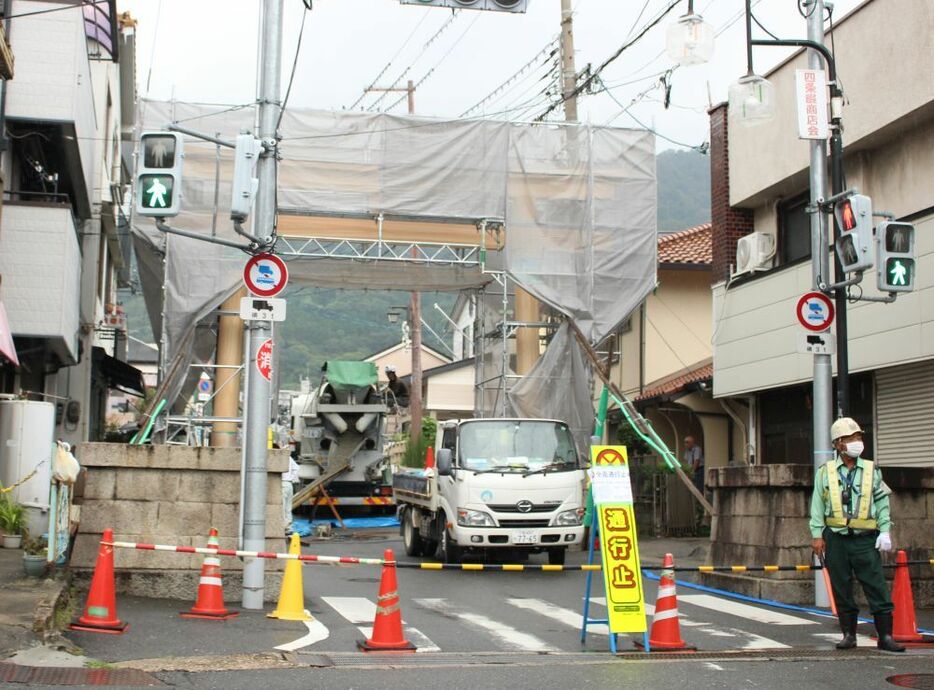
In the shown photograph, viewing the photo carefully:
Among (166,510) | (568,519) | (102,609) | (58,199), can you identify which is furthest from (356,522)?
(102,609)

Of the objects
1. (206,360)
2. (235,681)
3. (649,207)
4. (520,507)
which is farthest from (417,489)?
(235,681)

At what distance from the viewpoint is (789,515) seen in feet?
45.3

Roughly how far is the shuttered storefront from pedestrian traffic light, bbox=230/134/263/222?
1047 centimetres

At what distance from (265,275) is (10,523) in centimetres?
569

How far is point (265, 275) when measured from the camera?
12.7 meters

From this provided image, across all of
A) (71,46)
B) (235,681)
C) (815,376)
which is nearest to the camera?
(235,681)

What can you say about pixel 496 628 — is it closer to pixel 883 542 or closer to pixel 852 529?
pixel 852 529

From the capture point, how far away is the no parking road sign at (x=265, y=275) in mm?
12609

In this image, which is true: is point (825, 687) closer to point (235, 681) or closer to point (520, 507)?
point (235, 681)

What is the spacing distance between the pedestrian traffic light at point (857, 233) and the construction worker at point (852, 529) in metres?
3.19

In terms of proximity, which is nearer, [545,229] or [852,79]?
[852,79]

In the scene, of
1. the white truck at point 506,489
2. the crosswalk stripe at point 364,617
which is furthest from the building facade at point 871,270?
the crosswalk stripe at point 364,617

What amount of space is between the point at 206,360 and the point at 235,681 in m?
17.6

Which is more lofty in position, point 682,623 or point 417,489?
point 417,489
